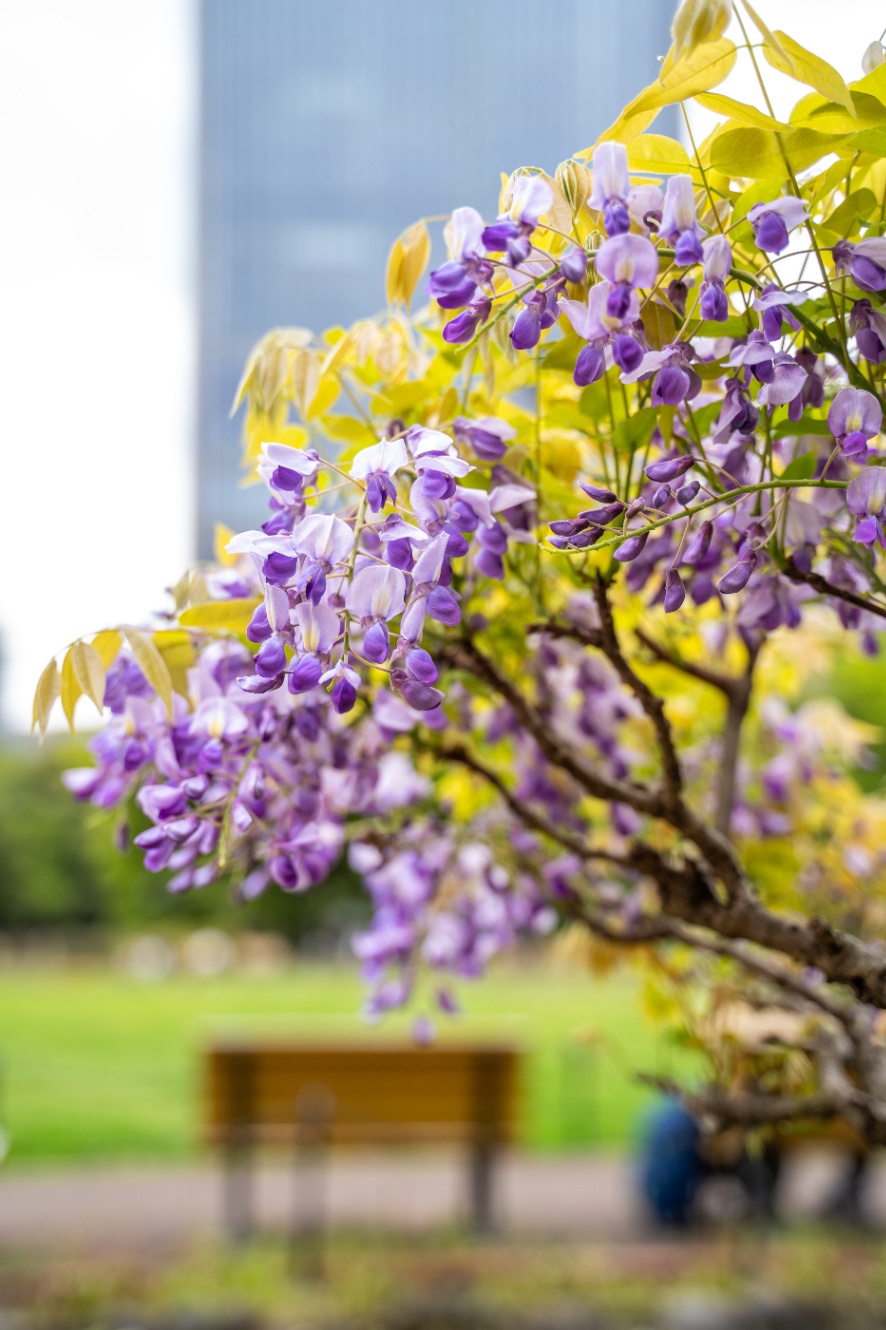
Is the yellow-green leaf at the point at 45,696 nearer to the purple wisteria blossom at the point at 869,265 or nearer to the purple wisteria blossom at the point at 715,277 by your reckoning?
the purple wisteria blossom at the point at 715,277

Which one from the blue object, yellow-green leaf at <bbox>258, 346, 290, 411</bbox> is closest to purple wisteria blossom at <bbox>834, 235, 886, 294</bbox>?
yellow-green leaf at <bbox>258, 346, 290, 411</bbox>

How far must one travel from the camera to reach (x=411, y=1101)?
706 cm

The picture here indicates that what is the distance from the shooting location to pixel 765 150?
1.11 m

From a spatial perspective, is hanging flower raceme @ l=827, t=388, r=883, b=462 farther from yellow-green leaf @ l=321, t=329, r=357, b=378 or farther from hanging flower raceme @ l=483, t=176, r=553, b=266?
yellow-green leaf @ l=321, t=329, r=357, b=378

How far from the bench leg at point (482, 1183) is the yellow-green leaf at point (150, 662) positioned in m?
6.32

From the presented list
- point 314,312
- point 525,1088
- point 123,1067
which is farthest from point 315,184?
point 525,1088

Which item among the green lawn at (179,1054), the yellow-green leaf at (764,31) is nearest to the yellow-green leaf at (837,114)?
the yellow-green leaf at (764,31)

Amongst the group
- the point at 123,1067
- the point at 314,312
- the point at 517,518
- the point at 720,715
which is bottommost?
the point at 123,1067

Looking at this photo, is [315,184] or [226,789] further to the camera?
[315,184]

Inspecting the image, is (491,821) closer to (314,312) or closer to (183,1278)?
(183,1278)

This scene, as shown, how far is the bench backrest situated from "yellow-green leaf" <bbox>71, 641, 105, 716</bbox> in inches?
235

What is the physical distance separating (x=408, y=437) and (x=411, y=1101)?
6.47 m

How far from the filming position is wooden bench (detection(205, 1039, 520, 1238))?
22.7ft

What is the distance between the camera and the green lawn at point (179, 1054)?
419 inches
